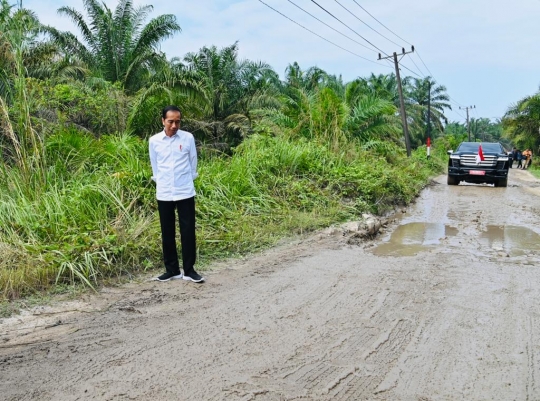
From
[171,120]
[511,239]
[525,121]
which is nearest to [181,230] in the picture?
[171,120]

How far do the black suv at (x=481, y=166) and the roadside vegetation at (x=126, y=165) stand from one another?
5.82 feet

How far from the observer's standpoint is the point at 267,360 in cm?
332

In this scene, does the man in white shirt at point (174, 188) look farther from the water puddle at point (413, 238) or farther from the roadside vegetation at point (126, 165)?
the water puddle at point (413, 238)

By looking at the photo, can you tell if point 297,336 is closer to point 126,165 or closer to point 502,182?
point 126,165

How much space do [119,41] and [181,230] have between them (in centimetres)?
1746

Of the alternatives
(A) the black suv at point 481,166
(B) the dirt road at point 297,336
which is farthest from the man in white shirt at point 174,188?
(A) the black suv at point 481,166

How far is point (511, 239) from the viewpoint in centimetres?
792

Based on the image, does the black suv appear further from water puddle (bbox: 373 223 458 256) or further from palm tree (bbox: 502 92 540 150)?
palm tree (bbox: 502 92 540 150)

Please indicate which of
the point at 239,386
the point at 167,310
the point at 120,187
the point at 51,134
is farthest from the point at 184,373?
the point at 51,134

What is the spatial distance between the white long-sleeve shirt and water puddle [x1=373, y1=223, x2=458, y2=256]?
295cm

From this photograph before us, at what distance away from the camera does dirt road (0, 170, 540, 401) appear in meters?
2.98

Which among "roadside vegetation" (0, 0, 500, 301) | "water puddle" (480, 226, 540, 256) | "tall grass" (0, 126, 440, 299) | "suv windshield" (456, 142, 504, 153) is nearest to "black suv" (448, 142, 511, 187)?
"suv windshield" (456, 142, 504, 153)

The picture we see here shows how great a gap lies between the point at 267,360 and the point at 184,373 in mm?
537

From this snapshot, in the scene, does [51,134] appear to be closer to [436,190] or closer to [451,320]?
[451,320]
